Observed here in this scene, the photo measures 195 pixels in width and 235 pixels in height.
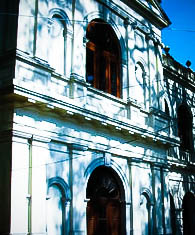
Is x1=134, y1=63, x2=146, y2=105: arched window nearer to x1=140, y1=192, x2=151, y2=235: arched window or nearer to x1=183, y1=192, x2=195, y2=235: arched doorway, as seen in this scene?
x1=140, y1=192, x2=151, y2=235: arched window

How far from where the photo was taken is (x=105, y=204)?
39.8ft

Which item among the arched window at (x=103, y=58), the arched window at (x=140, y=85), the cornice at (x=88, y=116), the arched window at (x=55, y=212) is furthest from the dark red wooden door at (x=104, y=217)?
the arched window at (x=140, y=85)

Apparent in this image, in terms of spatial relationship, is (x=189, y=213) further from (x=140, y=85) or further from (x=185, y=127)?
(x=140, y=85)

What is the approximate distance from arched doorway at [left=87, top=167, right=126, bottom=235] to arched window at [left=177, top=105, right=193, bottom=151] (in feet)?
20.1

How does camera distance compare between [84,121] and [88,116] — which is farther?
[84,121]

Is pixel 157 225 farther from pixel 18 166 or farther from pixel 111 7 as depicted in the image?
pixel 111 7

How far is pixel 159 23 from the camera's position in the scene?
1590 cm

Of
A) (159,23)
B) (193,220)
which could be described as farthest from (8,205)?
(193,220)

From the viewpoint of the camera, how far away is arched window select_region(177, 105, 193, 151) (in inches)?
717

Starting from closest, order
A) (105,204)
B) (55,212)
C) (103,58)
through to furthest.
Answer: (55,212), (105,204), (103,58)

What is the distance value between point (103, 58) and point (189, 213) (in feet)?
28.3

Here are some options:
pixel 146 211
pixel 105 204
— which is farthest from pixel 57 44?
pixel 146 211

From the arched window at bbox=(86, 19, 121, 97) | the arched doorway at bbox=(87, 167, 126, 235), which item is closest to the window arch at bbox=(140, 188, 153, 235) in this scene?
the arched doorway at bbox=(87, 167, 126, 235)

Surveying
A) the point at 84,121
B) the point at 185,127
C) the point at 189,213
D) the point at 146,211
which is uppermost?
the point at 185,127
